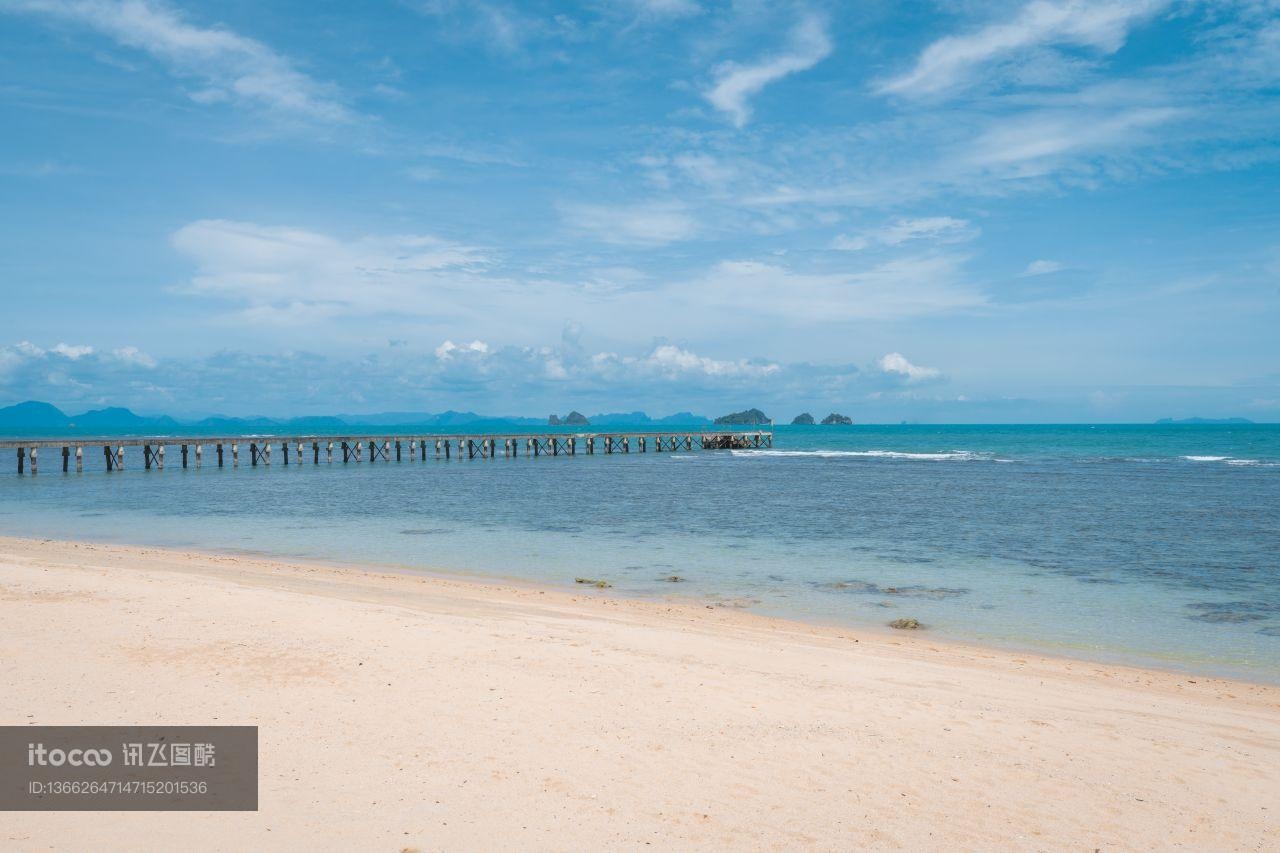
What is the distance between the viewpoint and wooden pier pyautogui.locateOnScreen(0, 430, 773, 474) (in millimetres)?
48844

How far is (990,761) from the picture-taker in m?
6.32

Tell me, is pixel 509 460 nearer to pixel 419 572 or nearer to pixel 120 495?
pixel 120 495

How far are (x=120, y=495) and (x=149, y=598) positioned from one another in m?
27.4

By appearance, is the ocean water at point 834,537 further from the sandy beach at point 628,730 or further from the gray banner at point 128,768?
the gray banner at point 128,768

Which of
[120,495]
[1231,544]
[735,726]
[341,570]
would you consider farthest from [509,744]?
[120,495]

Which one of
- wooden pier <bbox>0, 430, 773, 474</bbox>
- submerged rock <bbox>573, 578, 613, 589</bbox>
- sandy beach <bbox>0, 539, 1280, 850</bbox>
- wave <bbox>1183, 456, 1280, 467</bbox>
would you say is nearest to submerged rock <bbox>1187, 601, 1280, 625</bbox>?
sandy beach <bbox>0, 539, 1280, 850</bbox>

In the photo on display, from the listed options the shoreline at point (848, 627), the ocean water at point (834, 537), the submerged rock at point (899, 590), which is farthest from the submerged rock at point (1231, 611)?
the submerged rock at point (899, 590)

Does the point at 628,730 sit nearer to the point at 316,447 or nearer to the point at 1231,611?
the point at 1231,611

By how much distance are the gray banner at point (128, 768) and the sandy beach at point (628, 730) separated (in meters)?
0.15

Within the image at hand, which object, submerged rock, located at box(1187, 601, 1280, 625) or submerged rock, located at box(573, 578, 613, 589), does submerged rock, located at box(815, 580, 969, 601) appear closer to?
submerged rock, located at box(1187, 601, 1280, 625)

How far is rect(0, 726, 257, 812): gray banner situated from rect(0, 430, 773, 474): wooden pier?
4434 centimetres

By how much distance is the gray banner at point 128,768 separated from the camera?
5156 millimetres

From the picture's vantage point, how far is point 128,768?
561 cm

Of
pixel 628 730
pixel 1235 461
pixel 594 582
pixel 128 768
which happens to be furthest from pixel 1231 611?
pixel 1235 461
